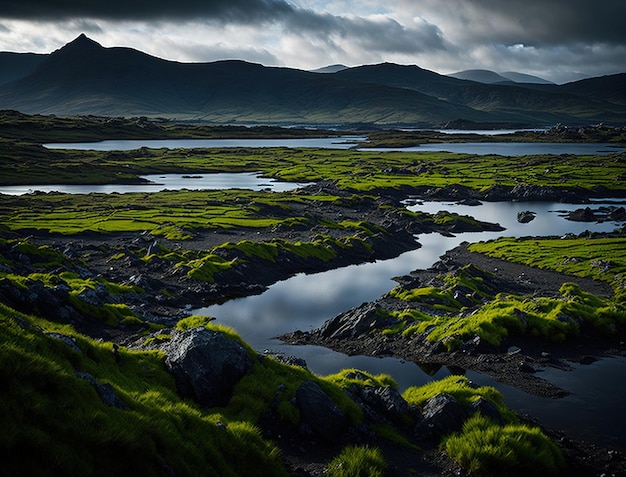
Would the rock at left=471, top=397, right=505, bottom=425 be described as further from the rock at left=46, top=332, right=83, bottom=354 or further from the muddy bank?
the rock at left=46, top=332, right=83, bottom=354

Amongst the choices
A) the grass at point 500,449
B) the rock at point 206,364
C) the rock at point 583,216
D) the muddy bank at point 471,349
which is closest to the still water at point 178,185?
the rock at point 583,216

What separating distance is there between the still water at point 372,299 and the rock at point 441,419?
914cm

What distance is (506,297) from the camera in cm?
5762

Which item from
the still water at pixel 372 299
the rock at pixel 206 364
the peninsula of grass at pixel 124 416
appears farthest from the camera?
the still water at pixel 372 299

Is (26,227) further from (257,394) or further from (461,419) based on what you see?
(461,419)

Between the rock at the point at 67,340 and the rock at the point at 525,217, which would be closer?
the rock at the point at 67,340

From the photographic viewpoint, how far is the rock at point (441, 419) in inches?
945

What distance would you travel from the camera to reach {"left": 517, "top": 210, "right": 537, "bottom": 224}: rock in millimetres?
118794

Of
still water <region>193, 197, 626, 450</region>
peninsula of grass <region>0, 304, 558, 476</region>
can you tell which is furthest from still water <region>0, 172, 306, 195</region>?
peninsula of grass <region>0, 304, 558, 476</region>

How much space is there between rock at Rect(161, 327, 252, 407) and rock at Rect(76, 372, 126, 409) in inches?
227

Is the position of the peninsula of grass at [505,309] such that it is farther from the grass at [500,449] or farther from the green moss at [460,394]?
the grass at [500,449]

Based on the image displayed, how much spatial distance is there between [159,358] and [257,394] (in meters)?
4.81

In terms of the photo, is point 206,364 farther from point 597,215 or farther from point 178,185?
point 178,185

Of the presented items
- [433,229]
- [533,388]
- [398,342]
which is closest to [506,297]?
[398,342]
